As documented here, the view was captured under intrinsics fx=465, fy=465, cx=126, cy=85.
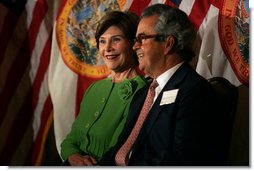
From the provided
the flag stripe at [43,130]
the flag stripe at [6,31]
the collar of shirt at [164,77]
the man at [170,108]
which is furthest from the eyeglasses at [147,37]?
the flag stripe at [6,31]

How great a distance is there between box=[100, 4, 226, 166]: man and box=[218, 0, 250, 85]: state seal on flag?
194 millimetres

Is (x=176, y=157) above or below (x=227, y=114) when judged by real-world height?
below

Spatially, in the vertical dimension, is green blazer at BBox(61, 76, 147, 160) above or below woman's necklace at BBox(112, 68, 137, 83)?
below

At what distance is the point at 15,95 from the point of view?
7.45 feet

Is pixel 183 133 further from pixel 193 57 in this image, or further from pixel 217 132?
pixel 193 57

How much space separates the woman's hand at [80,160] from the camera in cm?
220

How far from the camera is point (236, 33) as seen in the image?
2.26 m

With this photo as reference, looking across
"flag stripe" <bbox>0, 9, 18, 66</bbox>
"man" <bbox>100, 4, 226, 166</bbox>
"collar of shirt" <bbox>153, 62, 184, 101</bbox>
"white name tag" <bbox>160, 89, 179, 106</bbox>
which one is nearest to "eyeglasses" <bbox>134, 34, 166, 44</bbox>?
"man" <bbox>100, 4, 226, 166</bbox>

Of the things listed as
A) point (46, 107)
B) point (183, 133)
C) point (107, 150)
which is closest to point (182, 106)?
point (183, 133)

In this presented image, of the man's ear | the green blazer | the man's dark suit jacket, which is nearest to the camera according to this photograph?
the man's dark suit jacket

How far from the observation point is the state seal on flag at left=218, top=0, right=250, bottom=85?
2.24m

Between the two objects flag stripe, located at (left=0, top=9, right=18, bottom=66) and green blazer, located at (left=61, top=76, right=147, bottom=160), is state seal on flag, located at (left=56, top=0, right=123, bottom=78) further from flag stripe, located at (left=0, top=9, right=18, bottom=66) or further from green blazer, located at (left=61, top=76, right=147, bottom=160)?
flag stripe, located at (left=0, top=9, right=18, bottom=66)

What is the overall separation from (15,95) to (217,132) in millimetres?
981

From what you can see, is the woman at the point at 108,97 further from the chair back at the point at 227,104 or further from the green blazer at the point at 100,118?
the chair back at the point at 227,104
